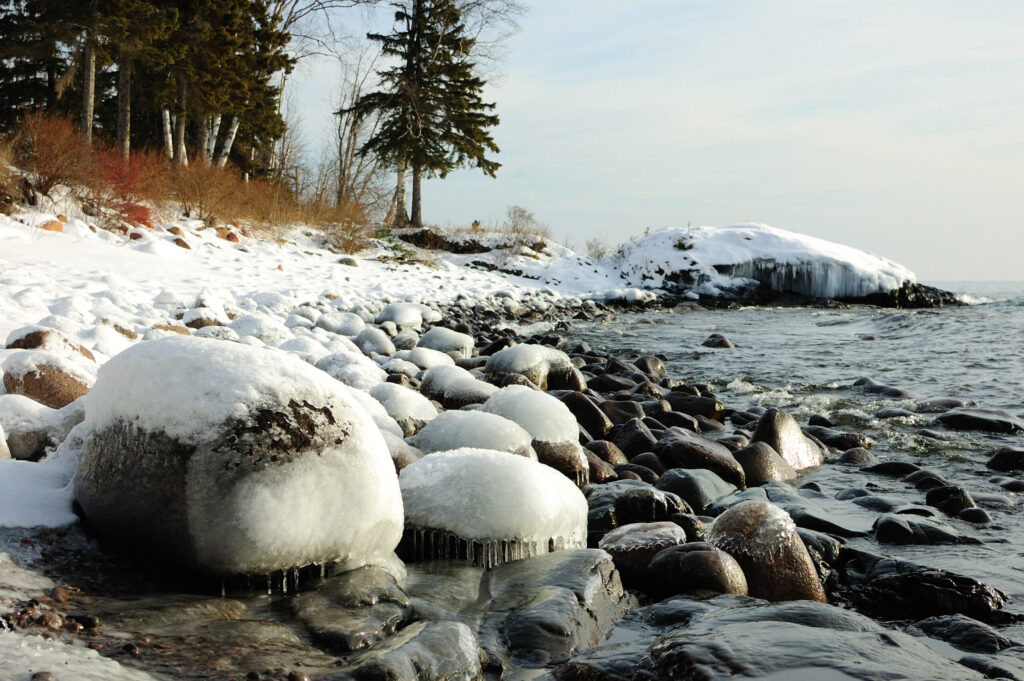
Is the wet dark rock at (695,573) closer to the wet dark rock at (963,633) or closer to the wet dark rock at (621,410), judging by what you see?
the wet dark rock at (963,633)

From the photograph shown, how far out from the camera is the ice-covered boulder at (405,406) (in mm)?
3797

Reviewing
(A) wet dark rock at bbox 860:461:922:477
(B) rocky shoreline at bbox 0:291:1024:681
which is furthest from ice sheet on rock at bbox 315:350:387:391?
(A) wet dark rock at bbox 860:461:922:477

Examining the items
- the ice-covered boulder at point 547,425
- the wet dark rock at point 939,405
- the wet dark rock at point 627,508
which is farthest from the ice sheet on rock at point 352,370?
the wet dark rock at point 939,405

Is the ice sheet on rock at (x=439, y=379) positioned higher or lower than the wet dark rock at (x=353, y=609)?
higher

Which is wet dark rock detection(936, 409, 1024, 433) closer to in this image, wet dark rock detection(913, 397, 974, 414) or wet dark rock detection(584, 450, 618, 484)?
wet dark rock detection(913, 397, 974, 414)

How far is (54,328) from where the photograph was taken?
4.36m

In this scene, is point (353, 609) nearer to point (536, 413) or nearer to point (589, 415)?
point (536, 413)

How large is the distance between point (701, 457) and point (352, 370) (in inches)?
84.2

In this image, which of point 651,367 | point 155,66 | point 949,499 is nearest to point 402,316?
point 651,367

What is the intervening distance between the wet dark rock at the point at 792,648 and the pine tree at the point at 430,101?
22635 mm

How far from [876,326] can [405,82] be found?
16.5 m

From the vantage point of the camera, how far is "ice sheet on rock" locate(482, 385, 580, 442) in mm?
3734

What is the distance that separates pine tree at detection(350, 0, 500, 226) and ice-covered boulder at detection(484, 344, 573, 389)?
18649 mm

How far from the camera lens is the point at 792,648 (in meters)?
1.98
